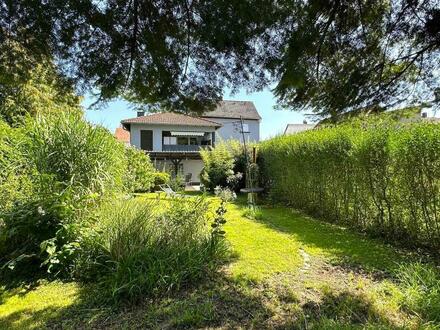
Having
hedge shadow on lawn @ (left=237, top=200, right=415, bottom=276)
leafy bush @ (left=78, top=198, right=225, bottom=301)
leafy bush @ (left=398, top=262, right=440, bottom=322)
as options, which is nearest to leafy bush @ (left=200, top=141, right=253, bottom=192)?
hedge shadow on lawn @ (left=237, top=200, right=415, bottom=276)

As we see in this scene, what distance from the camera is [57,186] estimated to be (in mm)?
4551

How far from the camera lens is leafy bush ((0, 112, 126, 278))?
4.12 metres

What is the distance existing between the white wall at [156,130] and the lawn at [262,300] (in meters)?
21.3

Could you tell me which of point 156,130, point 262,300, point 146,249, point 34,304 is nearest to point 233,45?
point 146,249

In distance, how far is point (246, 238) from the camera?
19.2 ft

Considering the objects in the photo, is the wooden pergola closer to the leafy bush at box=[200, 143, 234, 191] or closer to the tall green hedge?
the leafy bush at box=[200, 143, 234, 191]

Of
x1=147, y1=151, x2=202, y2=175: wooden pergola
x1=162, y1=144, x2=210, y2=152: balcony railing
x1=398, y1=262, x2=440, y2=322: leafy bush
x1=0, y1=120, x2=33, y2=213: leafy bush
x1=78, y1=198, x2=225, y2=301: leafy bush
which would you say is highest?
x1=162, y1=144, x2=210, y2=152: balcony railing

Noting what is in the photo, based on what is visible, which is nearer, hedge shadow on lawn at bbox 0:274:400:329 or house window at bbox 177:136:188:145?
hedge shadow on lawn at bbox 0:274:400:329

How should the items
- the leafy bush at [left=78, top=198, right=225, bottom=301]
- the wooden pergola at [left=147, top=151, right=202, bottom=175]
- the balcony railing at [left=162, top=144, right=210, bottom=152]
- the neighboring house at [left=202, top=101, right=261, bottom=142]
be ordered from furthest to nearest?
the neighboring house at [left=202, top=101, right=261, bottom=142] < the balcony railing at [left=162, top=144, right=210, bottom=152] < the wooden pergola at [left=147, top=151, right=202, bottom=175] < the leafy bush at [left=78, top=198, right=225, bottom=301]

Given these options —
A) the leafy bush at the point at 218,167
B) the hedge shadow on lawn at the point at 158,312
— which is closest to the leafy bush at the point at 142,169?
the leafy bush at the point at 218,167

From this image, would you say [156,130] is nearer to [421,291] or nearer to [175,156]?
[175,156]

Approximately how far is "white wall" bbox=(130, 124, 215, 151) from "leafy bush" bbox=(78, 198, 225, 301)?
818 inches

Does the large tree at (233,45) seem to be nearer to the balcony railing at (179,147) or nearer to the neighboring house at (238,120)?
the balcony railing at (179,147)

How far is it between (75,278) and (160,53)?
2993 millimetres
